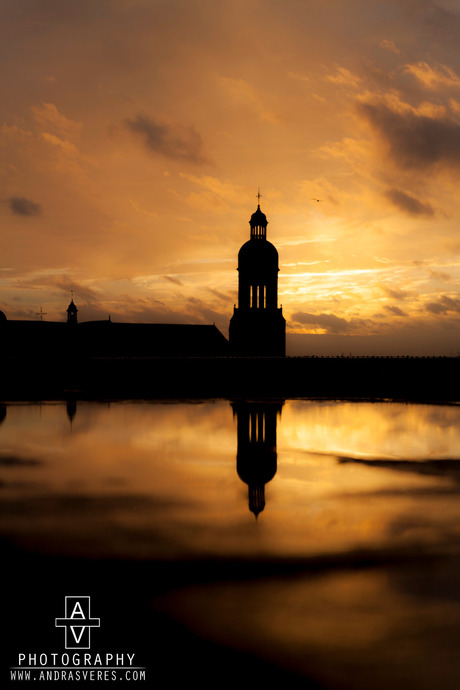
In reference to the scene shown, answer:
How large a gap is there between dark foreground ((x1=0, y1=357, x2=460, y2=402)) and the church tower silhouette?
99.2 inches

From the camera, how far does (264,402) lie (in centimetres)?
5462

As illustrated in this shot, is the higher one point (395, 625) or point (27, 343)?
point (27, 343)

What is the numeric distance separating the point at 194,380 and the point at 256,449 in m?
57.9

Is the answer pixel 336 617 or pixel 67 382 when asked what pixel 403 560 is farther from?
pixel 67 382

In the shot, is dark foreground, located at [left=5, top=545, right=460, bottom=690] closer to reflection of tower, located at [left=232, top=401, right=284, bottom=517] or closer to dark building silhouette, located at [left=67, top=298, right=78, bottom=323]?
reflection of tower, located at [left=232, top=401, right=284, bottom=517]

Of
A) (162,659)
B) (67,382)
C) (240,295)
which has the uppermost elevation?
(240,295)

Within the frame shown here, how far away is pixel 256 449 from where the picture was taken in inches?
1186

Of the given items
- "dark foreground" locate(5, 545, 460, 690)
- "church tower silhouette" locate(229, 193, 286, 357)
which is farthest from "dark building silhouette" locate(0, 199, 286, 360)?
"dark foreground" locate(5, 545, 460, 690)

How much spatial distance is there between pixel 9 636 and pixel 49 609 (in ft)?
3.41

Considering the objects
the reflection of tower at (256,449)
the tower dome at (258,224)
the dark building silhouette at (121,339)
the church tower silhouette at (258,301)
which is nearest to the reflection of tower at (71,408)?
the reflection of tower at (256,449)

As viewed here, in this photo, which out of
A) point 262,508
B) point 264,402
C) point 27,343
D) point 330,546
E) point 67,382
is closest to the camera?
point 330,546

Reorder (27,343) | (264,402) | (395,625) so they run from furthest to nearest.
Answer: (27,343) < (264,402) < (395,625)

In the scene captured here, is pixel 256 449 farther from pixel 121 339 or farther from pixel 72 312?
pixel 72 312

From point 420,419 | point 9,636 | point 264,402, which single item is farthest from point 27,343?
point 9,636
